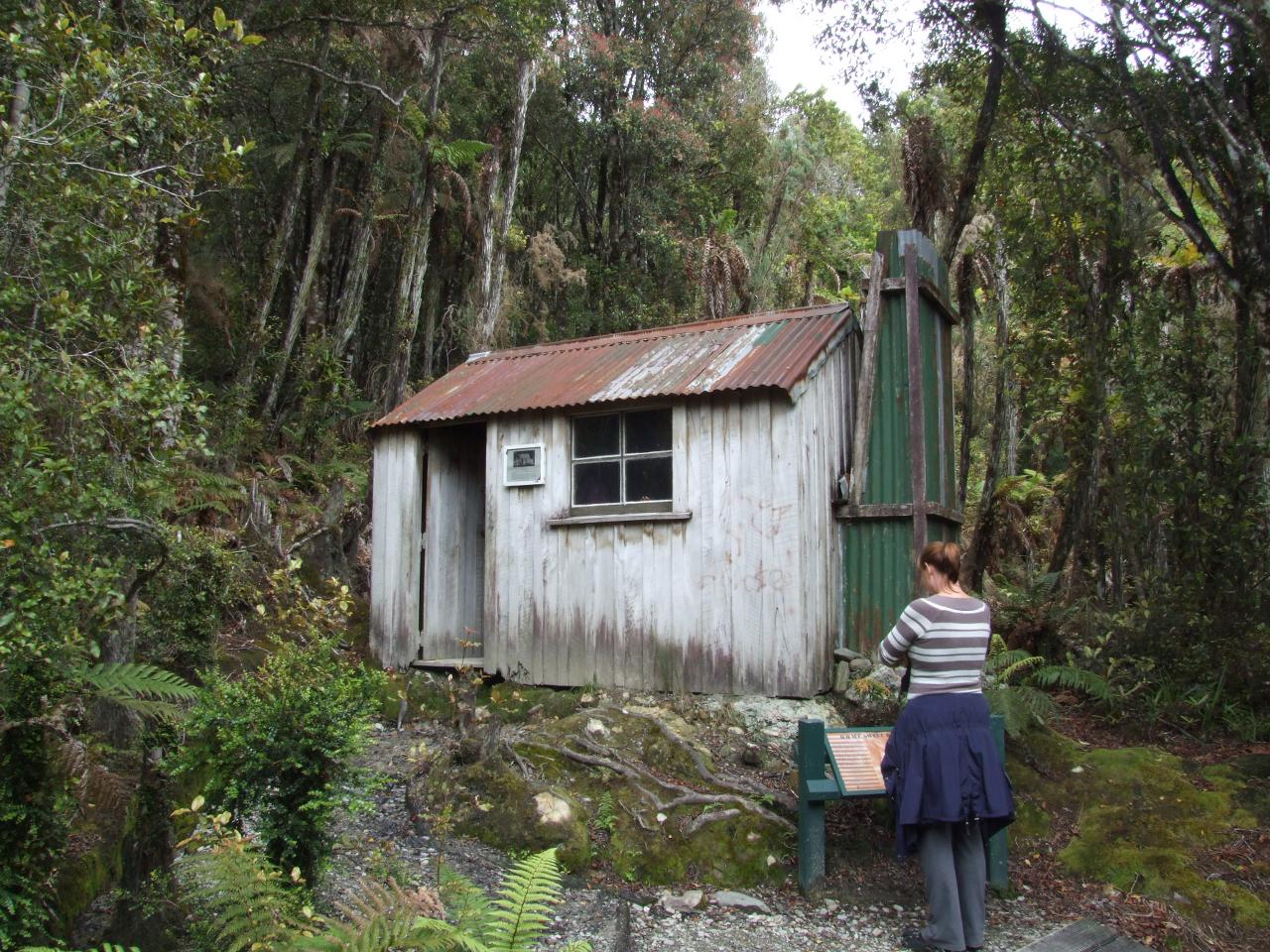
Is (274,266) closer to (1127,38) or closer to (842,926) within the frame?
(1127,38)

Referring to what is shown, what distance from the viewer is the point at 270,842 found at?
392cm

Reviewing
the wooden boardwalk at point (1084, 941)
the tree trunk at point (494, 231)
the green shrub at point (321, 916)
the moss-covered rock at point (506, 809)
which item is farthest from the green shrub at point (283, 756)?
the tree trunk at point (494, 231)

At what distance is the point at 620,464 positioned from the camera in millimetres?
8883

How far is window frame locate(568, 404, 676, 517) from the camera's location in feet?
28.3

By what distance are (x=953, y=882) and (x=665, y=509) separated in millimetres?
4701

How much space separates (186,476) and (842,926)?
330 inches

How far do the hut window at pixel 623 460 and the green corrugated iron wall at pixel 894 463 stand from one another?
1.77 metres

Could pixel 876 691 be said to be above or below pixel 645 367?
below

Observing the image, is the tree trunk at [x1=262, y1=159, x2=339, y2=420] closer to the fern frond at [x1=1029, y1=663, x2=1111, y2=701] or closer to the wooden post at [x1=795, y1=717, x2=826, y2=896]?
the fern frond at [x1=1029, y1=663, x2=1111, y2=701]

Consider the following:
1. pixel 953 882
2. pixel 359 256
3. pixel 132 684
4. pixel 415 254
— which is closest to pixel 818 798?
pixel 953 882

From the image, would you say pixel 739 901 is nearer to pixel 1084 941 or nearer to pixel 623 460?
pixel 1084 941

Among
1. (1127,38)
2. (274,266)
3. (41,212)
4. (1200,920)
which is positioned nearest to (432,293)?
(274,266)

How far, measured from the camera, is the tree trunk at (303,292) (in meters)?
15.4

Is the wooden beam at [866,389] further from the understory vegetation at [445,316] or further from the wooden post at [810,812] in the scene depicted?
the wooden post at [810,812]
